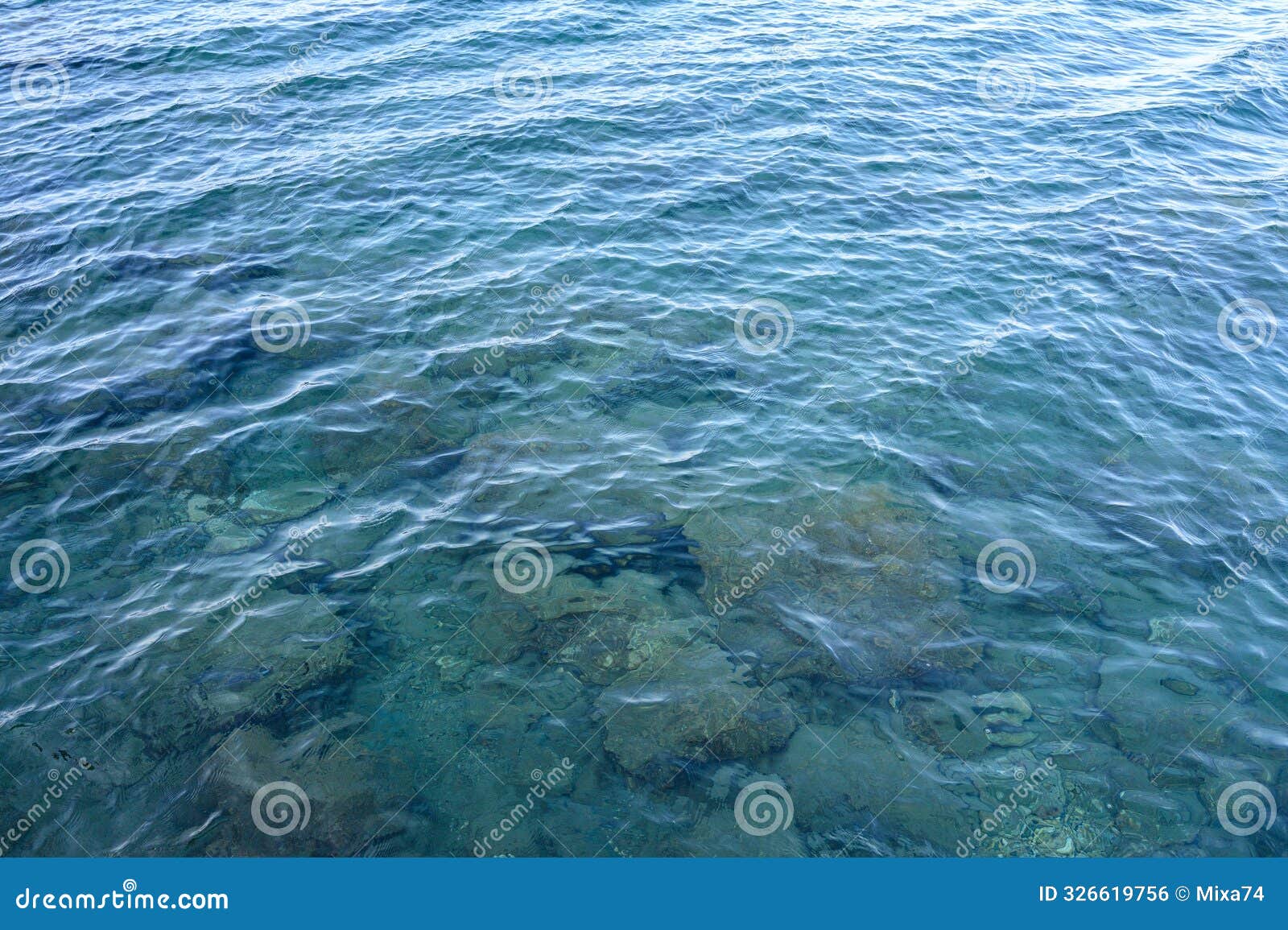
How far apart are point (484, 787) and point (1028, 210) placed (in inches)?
708

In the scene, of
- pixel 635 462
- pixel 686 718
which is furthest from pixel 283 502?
pixel 686 718

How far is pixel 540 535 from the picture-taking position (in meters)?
13.1

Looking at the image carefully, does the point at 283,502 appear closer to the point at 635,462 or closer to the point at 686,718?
the point at 635,462

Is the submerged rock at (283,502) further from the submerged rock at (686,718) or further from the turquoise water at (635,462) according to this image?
the submerged rock at (686,718)

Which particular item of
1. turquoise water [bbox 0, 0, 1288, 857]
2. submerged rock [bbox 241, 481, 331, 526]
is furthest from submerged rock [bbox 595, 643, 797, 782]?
submerged rock [bbox 241, 481, 331, 526]

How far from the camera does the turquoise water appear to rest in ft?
34.0

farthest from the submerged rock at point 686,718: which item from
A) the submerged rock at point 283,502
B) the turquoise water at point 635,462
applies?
the submerged rock at point 283,502

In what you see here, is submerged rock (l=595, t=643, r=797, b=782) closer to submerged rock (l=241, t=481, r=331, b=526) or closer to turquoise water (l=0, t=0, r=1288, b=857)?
turquoise water (l=0, t=0, r=1288, b=857)

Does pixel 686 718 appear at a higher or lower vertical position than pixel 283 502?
lower

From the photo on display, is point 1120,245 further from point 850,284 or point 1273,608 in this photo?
point 1273,608

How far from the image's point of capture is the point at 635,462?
14383mm

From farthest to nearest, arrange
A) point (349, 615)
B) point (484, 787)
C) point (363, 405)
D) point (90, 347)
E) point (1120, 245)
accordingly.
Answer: point (1120, 245)
point (90, 347)
point (363, 405)
point (349, 615)
point (484, 787)

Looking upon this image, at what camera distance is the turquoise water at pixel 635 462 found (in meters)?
10.4

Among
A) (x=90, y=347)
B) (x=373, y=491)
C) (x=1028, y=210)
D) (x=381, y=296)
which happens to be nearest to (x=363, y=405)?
(x=373, y=491)
